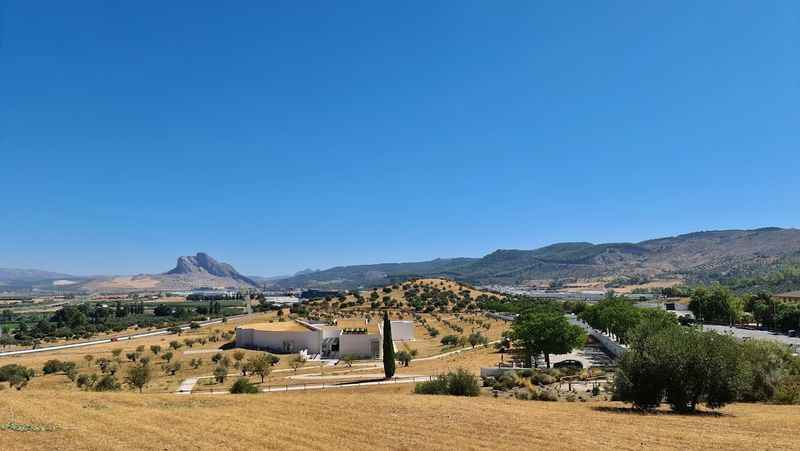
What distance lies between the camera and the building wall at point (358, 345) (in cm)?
6184

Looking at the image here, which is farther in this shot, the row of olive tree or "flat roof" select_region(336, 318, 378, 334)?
"flat roof" select_region(336, 318, 378, 334)

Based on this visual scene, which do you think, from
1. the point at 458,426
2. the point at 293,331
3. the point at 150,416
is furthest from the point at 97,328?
the point at 458,426

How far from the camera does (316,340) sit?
64062 millimetres

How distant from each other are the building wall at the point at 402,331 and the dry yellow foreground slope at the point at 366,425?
176ft

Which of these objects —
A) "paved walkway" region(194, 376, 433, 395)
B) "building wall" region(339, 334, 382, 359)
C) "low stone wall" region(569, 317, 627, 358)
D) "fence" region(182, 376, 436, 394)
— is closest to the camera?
"paved walkway" region(194, 376, 433, 395)

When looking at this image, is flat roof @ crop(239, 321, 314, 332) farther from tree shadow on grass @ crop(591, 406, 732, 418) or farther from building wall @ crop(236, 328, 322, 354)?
tree shadow on grass @ crop(591, 406, 732, 418)

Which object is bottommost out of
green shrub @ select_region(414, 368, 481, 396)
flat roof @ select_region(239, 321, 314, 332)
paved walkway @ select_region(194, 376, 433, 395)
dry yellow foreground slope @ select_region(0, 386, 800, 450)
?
paved walkway @ select_region(194, 376, 433, 395)

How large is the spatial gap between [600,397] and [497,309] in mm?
85659

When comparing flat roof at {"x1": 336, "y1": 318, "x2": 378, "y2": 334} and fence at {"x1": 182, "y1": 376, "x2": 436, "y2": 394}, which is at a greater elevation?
flat roof at {"x1": 336, "y1": 318, "x2": 378, "y2": 334}

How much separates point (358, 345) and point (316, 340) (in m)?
5.72

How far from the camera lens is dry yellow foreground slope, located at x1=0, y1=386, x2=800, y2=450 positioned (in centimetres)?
1606

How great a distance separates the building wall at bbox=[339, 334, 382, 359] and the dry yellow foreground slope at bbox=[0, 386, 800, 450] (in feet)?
123

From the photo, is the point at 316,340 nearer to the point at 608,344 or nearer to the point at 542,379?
the point at 542,379

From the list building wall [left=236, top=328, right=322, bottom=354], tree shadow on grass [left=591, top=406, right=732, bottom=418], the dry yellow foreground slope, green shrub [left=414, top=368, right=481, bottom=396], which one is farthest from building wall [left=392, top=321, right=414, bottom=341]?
tree shadow on grass [left=591, top=406, right=732, bottom=418]
